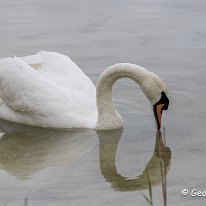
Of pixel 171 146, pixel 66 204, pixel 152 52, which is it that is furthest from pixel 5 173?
pixel 152 52

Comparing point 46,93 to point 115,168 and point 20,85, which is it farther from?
point 115,168

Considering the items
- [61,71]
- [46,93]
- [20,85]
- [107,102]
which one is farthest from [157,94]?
[20,85]

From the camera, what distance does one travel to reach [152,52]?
39.4 feet

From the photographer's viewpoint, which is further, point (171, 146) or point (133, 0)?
point (133, 0)

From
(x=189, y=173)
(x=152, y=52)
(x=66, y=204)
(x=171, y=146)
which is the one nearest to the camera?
(x=66, y=204)

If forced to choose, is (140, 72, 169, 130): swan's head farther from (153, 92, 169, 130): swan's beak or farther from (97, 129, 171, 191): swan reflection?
(97, 129, 171, 191): swan reflection

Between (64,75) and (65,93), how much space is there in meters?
0.51

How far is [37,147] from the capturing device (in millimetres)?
A: 9172

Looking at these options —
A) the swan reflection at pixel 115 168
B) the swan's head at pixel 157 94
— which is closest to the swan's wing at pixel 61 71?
the swan reflection at pixel 115 168

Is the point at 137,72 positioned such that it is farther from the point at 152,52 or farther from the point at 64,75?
the point at 152,52

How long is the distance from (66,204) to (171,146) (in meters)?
1.84

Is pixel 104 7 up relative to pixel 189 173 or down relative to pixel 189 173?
down

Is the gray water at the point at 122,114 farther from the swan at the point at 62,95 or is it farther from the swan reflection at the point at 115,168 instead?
the swan at the point at 62,95

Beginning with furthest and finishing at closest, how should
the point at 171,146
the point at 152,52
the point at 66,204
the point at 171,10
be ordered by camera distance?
the point at 171,10 < the point at 152,52 < the point at 171,146 < the point at 66,204
